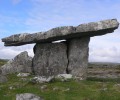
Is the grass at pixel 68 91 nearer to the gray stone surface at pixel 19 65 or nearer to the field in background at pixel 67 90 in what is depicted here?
the field in background at pixel 67 90

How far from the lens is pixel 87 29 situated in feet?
105

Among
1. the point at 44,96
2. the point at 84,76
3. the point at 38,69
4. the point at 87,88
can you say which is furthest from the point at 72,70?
the point at 44,96

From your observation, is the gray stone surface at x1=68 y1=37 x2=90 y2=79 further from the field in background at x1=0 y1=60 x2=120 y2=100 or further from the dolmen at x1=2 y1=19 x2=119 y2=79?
the field in background at x1=0 y1=60 x2=120 y2=100

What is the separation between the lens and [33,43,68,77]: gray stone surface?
117ft

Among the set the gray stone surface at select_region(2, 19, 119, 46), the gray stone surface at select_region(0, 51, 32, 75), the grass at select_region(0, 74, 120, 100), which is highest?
the gray stone surface at select_region(2, 19, 119, 46)

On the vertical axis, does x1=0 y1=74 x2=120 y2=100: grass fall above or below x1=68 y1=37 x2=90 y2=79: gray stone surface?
below

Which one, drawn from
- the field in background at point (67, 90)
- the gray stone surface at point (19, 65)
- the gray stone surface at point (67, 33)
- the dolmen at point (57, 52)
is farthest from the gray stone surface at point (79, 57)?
the field in background at point (67, 90)

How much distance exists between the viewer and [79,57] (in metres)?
35.6

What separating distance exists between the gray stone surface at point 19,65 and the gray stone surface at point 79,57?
4637 millimetres

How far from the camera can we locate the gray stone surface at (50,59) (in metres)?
35.6

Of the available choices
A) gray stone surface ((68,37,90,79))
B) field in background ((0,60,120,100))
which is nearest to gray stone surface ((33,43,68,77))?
gray stone surface ((68,37,90,79))

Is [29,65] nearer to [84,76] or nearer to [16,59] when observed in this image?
[16,59]

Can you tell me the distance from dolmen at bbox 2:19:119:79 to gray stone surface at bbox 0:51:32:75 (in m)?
0.58

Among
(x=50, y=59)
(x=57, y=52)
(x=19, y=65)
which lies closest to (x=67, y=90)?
(x=50, y=59)
